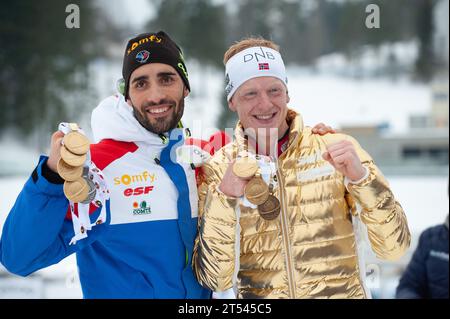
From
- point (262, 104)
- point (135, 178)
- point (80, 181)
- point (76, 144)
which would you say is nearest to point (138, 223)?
point (135, 178)

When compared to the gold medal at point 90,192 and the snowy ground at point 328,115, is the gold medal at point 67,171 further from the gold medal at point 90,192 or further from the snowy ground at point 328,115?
the snowy ground at point 328,115

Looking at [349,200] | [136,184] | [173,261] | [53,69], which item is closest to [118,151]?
[136,184]

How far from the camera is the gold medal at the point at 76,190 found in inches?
66.6

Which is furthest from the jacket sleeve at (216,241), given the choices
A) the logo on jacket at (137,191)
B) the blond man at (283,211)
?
the logo on jacket at (137,191)

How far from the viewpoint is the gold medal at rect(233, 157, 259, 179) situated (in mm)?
1774

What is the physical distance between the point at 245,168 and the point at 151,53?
66 cm

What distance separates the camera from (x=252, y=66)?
2.13 meters

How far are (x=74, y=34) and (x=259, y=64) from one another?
23.9m

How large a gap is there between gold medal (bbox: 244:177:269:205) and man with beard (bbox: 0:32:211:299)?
1.24 feet

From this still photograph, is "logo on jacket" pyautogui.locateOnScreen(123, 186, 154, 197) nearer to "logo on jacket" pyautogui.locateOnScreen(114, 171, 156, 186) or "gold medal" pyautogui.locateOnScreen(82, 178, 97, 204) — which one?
"logo on jacket" pyautogui.locateOnScreen(114, 171, 156, 186)

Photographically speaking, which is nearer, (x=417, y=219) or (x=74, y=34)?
(x=417, y=219)
